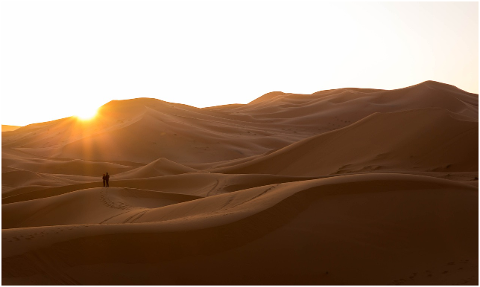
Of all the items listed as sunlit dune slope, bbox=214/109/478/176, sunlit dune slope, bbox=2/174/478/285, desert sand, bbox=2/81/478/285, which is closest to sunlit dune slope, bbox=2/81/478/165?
sunlit dune slope, bbox=214/109/478/176

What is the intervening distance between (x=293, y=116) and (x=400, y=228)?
118 feet

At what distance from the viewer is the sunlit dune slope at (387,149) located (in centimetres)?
1395

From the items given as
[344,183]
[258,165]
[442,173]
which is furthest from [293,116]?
[344,183]

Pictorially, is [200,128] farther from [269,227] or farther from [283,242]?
[283,242]

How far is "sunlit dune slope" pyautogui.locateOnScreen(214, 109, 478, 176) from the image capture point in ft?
45.8

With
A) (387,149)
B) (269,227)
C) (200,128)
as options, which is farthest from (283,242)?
(200,128)

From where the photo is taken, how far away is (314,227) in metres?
6.62

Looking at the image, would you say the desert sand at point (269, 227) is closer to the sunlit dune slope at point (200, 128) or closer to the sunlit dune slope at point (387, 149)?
the sunlit dune slope at point (387, 149)

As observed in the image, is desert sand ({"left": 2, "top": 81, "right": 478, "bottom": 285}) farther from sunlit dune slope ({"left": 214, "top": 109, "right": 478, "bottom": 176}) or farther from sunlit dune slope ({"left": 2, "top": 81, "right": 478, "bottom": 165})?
sunlit dune slope ({"left": 2, "top": 81, "right": 478, "bottom": 165})

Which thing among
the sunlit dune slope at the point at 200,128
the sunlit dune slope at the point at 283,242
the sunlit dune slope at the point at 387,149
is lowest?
the sunlit dune slope at the point at 283,242

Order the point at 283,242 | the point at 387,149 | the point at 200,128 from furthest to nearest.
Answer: the point at 200,128 → the point at 387,149 → the point at 283,242

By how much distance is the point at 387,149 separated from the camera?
15531 millimetres

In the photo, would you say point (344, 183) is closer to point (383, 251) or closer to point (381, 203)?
point (381, 203)

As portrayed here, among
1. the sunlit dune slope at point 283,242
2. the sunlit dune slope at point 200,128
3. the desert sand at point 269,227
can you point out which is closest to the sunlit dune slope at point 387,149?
the desert sand at point 269,227
